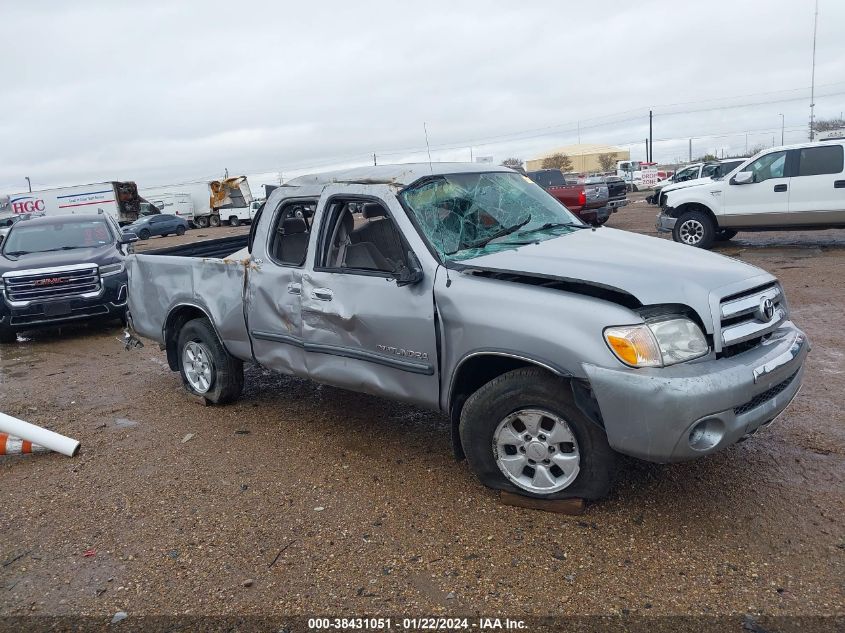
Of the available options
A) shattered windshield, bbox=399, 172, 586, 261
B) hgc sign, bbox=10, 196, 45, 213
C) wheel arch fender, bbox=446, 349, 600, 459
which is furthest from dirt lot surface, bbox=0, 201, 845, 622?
hgc sign, bbox=10, 196, 45, 213

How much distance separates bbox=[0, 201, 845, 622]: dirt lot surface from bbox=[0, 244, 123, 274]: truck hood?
4.32 m

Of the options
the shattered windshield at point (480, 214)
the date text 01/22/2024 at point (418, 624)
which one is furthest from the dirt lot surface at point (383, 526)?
the shattered windshield at point (480, 214)

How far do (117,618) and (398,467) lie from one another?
1832 millimetres

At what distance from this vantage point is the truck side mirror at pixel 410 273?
376cm

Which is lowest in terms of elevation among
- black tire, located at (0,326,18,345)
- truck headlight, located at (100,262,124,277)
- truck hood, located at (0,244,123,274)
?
black tire, located at (0,326,18,345)

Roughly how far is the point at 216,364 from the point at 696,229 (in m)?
10.5

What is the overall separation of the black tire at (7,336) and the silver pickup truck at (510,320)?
5.54 meters

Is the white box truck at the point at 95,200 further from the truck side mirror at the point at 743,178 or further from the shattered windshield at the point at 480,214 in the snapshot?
the shattered windshield at the point at 480,214

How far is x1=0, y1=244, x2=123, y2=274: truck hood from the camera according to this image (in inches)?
350

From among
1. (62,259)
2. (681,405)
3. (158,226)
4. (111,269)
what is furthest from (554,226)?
(158,226)

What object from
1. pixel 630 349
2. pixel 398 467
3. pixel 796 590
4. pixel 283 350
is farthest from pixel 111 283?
pixel 796 590

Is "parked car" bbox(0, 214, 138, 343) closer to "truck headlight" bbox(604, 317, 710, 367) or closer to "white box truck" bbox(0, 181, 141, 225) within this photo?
"truck headlight" bbox(604, 317, 710, 367)

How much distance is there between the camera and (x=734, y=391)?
3.05 meters

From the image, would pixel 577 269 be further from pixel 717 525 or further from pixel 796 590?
pixel 796 590
